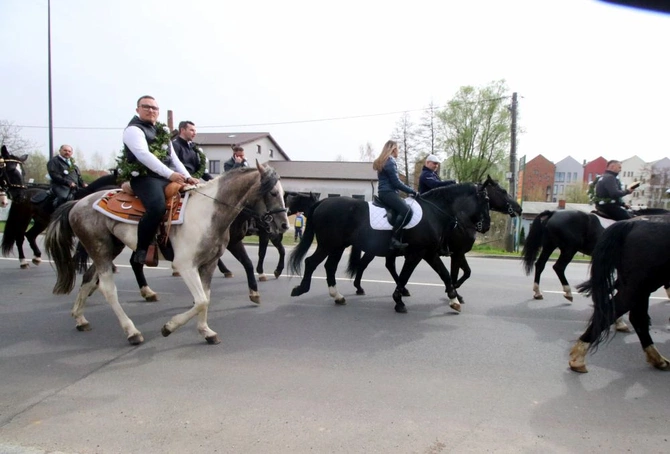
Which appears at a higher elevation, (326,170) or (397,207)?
(326,170)

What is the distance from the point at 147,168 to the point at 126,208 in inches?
20.8

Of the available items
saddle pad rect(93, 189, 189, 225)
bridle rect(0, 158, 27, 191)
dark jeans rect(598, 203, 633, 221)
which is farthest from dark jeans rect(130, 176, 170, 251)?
dark jeans rect(598, 203, 633, 221)

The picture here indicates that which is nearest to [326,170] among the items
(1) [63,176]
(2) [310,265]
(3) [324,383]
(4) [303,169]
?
(4) [303,169]

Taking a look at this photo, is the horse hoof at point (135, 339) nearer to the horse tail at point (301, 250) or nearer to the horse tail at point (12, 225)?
the horse tail at point (301, 250)

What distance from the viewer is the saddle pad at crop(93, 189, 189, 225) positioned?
479 cm

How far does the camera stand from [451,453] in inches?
109

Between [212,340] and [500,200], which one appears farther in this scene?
[500,200]

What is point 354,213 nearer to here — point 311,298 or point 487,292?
point 311,298

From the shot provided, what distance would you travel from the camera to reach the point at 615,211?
7305 mm

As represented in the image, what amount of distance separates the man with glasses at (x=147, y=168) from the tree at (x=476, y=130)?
39951 millimetres

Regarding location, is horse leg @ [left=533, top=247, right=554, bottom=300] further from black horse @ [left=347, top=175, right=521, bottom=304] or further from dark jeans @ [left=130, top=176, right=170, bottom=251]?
dark jeans @ [left=130, top=176, right=170, bottom=251]

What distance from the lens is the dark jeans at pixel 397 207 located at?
648cm

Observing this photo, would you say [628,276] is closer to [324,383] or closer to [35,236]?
[324,383]

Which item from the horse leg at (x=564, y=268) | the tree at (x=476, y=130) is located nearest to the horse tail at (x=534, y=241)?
the horse leg at (x=564, y=268)
